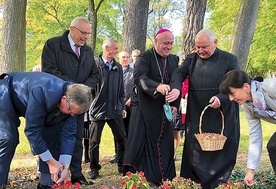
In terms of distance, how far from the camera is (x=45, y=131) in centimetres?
386

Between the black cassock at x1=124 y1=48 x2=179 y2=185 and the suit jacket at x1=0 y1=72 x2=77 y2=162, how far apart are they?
154cm

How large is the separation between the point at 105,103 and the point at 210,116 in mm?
1652

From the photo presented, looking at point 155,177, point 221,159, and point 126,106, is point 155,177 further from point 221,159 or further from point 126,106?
point 126,106

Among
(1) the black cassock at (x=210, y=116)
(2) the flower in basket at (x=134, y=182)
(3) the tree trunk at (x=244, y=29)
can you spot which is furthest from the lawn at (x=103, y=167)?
(3) the tree trunk at (x=244, y=29)

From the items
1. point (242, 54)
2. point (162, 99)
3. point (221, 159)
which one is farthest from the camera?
point (242, 54)

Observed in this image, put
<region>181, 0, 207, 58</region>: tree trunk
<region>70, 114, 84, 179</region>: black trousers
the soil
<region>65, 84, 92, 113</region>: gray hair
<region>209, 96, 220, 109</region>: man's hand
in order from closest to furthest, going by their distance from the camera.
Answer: <region>65, 84, 92, 113</region>: gray hair < <region>209, 96, 220, 109</region>: man's hand < <region>70, 114, 84, 179</region>: black trousers < the soil < <region>181, 0, 207, 58</region>: tree trunk

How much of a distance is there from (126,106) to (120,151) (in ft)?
3.21

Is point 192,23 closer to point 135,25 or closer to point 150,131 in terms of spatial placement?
point 135,25

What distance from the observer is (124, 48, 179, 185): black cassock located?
5047mm

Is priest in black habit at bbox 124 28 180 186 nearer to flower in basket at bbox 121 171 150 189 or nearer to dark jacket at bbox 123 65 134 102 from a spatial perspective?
dark jacket at bbox 123 65 134 102

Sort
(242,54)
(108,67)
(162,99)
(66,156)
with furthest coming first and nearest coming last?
(242,54), (108,67), (162,99), (66,156)

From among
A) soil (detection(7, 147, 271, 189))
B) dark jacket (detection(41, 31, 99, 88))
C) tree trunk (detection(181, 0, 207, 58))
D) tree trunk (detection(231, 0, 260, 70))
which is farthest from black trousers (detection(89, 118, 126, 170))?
tree trunk (detection(231, 0, 260, 70))

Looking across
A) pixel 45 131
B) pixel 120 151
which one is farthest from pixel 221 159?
pixel 45 131

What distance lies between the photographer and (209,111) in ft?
15.7
